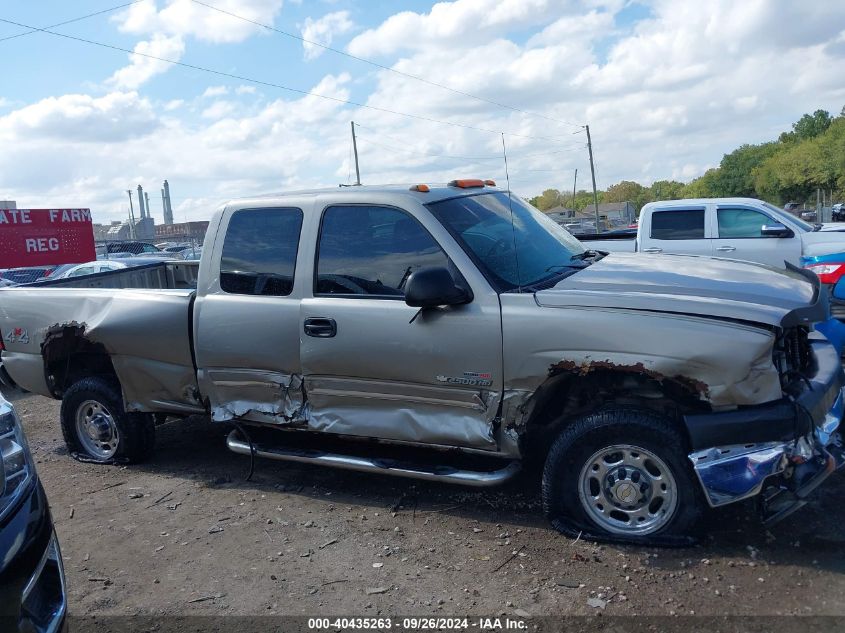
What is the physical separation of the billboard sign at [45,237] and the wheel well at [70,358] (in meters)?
13.3

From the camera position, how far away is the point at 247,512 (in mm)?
4738

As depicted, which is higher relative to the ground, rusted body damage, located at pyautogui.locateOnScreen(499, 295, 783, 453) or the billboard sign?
the billboard sign

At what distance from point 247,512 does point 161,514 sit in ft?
1.94

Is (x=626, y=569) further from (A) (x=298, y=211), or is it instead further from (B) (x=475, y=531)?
(A) (x=298, y=211)

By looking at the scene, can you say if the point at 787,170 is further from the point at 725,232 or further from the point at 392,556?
the point at 392,556

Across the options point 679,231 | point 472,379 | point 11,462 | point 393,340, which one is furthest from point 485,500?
point 679,231

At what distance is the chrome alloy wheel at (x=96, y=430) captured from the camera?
5762mm

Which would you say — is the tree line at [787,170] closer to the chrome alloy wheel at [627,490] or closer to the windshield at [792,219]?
the windshield at [792,219]

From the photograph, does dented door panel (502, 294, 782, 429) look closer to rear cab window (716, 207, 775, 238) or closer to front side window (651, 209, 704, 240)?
front side window (651, 209, 704, 240)

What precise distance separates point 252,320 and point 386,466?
127cm

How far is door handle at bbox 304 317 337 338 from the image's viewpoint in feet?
14.8

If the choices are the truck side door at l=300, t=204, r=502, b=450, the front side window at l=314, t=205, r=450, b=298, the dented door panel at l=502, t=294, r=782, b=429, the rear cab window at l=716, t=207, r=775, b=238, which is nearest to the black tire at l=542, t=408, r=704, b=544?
the dented door panel at l=502, t=294, r=782, b=429

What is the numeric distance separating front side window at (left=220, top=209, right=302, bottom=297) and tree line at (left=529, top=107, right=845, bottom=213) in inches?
1267

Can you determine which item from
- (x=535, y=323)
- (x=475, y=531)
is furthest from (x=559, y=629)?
(x=535, y=323)
